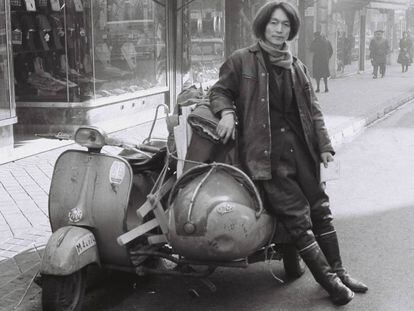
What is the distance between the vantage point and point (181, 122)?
4.19 meters

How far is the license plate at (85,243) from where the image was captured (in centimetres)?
390

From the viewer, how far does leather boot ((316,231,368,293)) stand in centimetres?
443

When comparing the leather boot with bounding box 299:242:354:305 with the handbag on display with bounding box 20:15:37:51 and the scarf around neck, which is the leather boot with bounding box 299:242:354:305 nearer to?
the scarf around neck

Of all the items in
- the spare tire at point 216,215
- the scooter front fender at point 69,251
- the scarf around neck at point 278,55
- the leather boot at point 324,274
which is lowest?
the leather boot at point 324,274

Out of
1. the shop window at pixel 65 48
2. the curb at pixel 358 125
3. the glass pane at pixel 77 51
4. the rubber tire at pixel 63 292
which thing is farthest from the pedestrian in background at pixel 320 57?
the rubber tire at pixel 63 292

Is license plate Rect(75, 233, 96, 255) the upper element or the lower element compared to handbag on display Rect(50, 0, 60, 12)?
lower

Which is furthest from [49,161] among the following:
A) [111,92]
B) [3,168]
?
[111,92]

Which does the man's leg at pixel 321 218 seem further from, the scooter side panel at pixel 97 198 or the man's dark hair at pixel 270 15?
the scooter side panel at pixel 97 198

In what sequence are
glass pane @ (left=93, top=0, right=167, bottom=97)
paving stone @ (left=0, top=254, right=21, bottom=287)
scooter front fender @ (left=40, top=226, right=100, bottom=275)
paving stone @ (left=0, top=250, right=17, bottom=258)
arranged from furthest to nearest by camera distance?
glass pane @ (left=93, top=0, right=167, bottom=97), paving stone @ (left=0, top=250, right=17, bottom=258), paving stone @ (left=0, top=254, right=21, bottom=287), scooter front fender @ (left=40, top=226, right=100, bottom=275)

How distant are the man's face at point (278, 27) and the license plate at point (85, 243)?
158cm

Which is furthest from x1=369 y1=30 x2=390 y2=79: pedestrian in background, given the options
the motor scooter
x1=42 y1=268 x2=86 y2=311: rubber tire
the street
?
x1=42 y1=268 x2=86 y2=311: rubber tire

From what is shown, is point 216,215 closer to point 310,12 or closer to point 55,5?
point 55,5

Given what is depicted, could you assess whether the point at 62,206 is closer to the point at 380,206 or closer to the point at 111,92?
the point at 380,206

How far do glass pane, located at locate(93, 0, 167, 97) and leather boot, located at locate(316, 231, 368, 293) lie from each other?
7.39 metres
